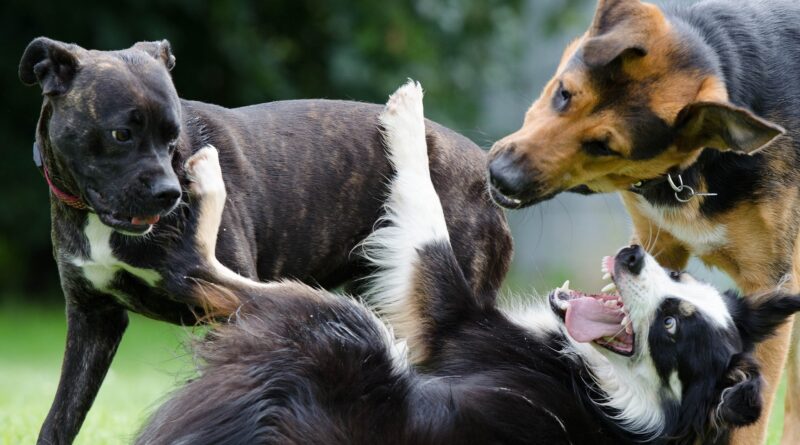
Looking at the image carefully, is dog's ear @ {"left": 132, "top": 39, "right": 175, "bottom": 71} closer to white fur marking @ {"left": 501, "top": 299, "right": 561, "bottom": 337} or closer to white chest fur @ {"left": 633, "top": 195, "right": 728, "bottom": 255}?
white fur marking @ {"left": 501, "top": 299, "right": 561, "bottom": 337}

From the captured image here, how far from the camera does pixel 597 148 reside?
4824 mm

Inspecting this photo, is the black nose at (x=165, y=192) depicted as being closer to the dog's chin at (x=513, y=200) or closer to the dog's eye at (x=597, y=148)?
the dog's chin at (x=513, y=200)

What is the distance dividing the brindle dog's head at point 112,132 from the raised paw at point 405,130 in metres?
1.15

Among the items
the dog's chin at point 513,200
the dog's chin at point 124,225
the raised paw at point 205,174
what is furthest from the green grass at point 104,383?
the dog's chin at point 513,200

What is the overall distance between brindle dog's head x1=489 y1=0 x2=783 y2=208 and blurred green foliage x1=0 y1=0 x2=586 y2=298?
9402 millimetres

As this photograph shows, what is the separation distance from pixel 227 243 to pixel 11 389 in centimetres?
383

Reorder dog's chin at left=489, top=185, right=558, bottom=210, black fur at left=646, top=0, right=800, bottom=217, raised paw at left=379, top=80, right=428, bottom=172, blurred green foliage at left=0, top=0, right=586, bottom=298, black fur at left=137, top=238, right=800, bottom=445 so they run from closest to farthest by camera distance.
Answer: black fur at left=137, top=238, right=800, bottom=445 < dog's chin at left=489, top=185, right=558, bottom=210 < black fur at left=646, top=0, right=800, bottom=217 < raised paw at left=379, top=80, right=428, bottom=172 < blurred green foliage at left=0, top=0, right=586, bottom=298

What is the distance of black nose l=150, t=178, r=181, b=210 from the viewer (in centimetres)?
453

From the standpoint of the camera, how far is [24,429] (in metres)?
5.55

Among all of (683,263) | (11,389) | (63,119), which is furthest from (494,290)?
(11,389)

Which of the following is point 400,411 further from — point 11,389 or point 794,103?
point 11,389

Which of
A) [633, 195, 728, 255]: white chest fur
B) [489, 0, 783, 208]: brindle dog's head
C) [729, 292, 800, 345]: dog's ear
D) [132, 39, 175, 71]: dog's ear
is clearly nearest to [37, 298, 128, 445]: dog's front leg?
[132, 39, 175, 71]: dog's ear

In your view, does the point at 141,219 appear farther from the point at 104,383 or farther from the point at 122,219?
the point at 104,383

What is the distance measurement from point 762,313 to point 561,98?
127 cm
